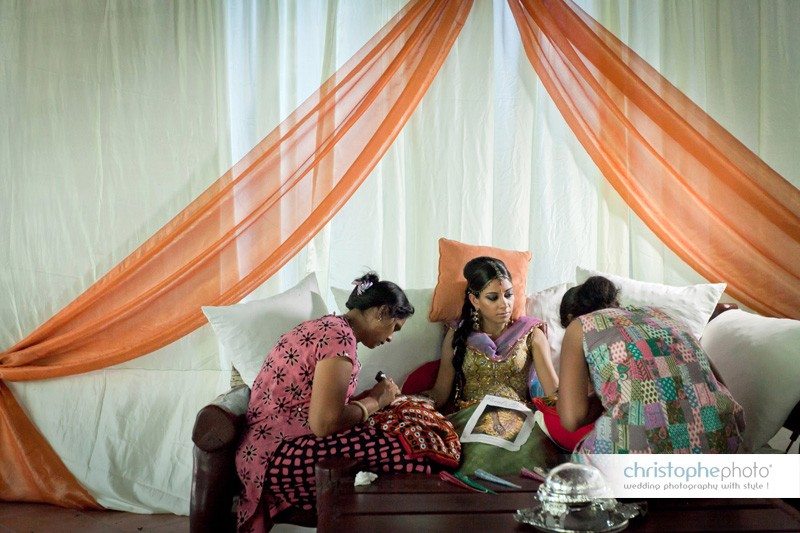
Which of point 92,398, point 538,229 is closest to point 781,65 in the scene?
point 538,229

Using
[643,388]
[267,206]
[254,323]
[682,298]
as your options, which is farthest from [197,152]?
[643,388]

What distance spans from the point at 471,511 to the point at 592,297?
28.3 inches

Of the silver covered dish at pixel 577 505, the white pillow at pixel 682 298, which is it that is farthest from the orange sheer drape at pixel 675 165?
the silver covered dish at pixel 577 505

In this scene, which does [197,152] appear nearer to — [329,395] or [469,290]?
[469,290]

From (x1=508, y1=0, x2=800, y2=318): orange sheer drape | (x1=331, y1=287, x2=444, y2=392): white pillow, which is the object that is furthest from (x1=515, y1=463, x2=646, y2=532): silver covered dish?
(x1=508, y1=0, x2=800, y2=318): orange sheer drape

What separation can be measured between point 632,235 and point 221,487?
1.99m

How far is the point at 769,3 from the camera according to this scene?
3.61 metres

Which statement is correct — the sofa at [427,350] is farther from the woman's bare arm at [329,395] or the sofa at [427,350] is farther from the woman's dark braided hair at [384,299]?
the woman's dark braided hair at [384,299]

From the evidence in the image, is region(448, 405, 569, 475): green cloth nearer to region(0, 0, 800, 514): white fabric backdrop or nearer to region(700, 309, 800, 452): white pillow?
region(700, 309, 800, 452): white pillow

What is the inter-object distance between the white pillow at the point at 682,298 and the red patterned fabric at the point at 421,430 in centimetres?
91

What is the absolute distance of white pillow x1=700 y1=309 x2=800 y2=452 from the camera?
254 centimetres

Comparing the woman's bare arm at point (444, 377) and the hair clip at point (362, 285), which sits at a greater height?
the hair clip at point (362, 285)

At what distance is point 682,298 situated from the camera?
3221mm

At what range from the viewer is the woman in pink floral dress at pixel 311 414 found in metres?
Answer: 2.47
